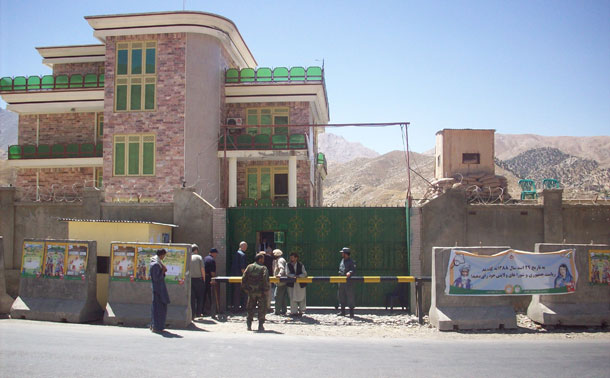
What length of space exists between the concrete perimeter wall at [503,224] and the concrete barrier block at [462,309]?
2.91 metres

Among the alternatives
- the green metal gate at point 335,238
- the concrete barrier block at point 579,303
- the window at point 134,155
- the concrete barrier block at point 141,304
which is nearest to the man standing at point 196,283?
the concrete barrier block at point 141,304

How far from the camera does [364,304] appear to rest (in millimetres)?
15000

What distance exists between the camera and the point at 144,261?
40.6ft

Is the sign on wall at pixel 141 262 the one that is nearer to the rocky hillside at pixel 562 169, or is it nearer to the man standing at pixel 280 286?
the man standing at pixel 280 286

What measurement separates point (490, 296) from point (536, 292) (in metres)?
1.08

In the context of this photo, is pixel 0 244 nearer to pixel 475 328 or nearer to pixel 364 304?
pixel 364 304

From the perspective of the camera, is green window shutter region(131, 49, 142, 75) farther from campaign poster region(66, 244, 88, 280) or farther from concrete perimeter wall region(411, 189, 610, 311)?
concrete perimeter wall region(411, 189, 610, 311)

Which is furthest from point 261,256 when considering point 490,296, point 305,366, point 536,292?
point 536,292

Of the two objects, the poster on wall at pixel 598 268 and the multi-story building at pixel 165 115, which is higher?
the multi-story building at pixel 165 115

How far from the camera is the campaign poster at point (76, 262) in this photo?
41.1 feet

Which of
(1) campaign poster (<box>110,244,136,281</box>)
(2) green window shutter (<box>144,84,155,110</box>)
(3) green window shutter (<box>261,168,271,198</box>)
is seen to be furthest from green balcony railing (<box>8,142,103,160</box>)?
(1) campaign poster (<box>110,244,136,281</box>)

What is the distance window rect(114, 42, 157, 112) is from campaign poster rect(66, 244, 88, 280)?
14208mm

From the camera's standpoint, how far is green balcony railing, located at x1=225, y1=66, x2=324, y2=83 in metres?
28.0

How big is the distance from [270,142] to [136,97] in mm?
6596
